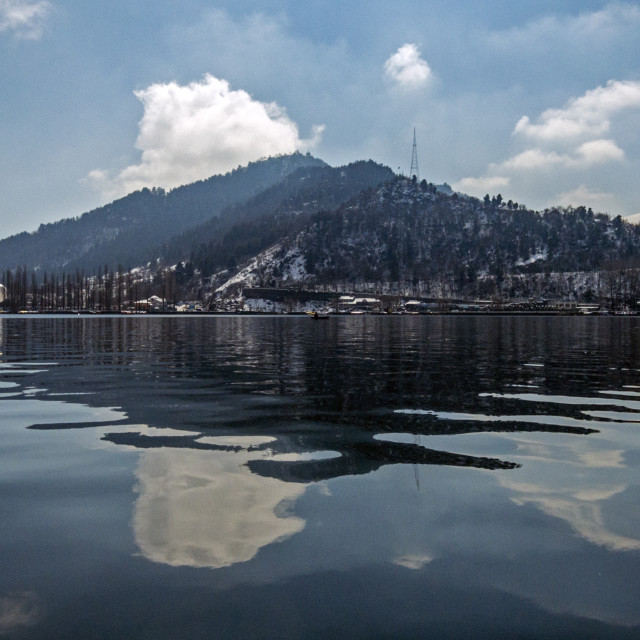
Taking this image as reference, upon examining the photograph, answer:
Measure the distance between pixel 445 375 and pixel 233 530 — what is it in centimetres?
1972

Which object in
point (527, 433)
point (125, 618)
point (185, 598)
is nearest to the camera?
point (125, 618)

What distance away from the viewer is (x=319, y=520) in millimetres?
7723

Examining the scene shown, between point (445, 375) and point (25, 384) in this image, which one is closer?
point (25, 384)

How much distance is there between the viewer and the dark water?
17.8ft

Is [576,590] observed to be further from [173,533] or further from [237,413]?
[237,413]

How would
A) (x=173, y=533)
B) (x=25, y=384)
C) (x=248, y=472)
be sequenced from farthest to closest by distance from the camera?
1. (x=25, y=384)
2. (x=248, y=472)
3. (x=173, y=533)

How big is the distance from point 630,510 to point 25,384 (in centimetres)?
2240

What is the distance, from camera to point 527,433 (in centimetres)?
1380

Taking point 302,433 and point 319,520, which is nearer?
point 319,520

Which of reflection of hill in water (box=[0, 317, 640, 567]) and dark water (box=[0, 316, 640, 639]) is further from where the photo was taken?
reflection of hill in water (box=[0, 317, 640, 567])

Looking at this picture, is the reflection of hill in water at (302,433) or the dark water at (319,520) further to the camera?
the reflection of hill in water at (302,433)

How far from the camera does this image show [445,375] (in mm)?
25797

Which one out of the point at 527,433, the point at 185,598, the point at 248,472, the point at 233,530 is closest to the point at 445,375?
the point at 527,433

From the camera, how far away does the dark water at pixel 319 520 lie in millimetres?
5422
